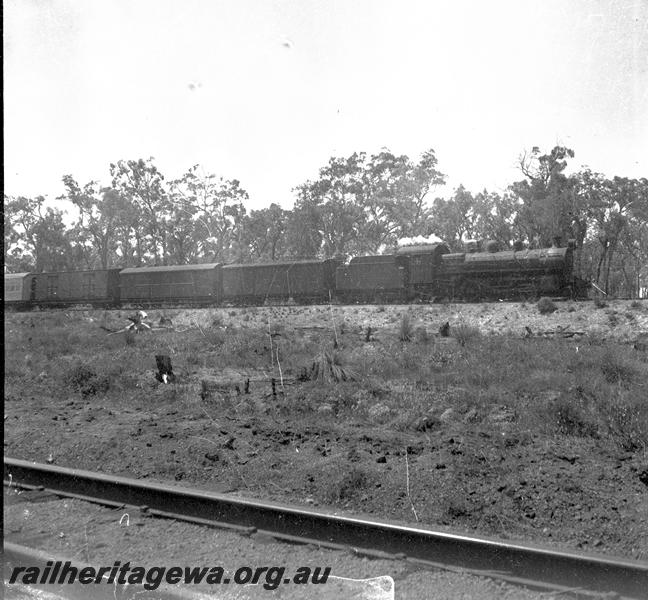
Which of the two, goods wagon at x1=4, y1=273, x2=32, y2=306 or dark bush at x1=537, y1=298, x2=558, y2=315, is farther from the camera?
goods wagon at x1=4, y1=273, x2=32, y2=306

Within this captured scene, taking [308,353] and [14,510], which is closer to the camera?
[14,510]

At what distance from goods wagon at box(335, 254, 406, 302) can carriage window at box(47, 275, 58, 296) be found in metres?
19.1

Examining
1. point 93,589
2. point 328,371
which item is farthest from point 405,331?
point 93,589

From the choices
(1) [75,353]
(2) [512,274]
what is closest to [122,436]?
(1) [75,353]

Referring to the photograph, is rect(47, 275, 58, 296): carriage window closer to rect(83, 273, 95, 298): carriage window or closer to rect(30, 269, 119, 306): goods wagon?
rect(30, 269, 119, 306): goods wagon

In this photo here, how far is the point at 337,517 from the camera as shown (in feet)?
15.3

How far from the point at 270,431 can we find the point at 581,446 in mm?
3816

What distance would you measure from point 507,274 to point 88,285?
23932 mm

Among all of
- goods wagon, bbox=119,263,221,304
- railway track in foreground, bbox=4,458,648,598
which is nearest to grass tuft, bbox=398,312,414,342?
railway track in foreground, bbox=4,458,648,598

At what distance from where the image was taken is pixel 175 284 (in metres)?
31.7

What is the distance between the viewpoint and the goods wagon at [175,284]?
30.5m

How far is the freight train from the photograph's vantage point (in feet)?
77.0

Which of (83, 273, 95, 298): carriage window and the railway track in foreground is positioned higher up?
(83, 273, 95, 298): carriage window

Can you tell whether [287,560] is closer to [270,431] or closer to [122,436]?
[270,431]
